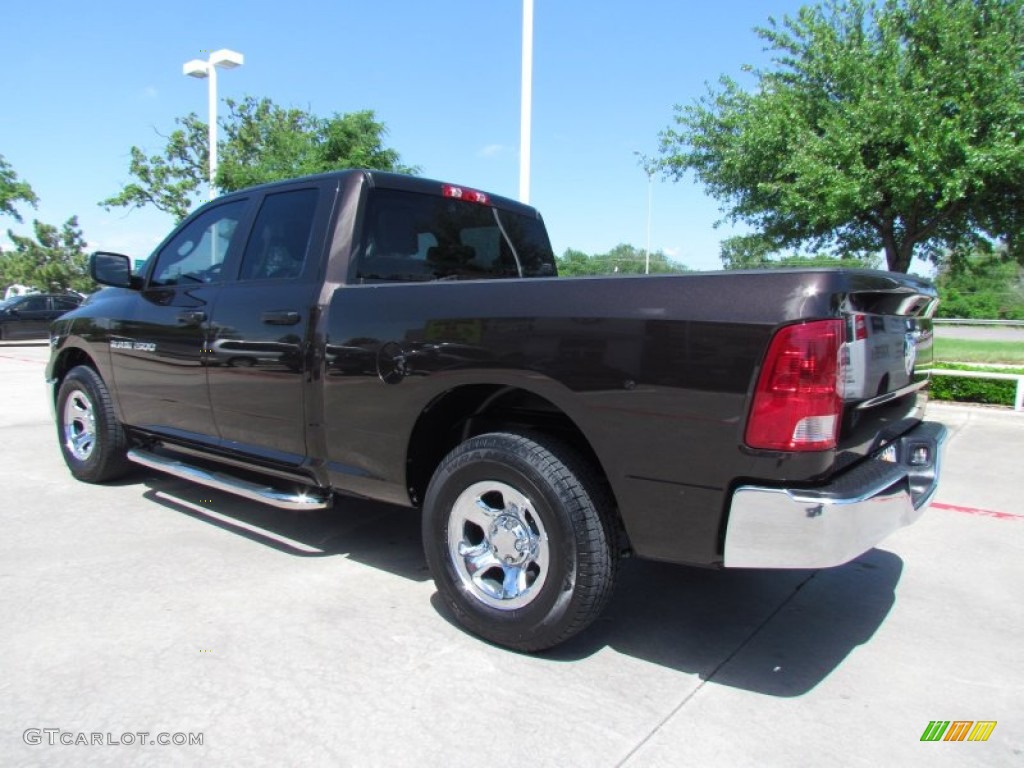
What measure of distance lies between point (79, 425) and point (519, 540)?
4.16 metres

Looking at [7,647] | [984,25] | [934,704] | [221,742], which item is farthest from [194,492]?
[984,25]

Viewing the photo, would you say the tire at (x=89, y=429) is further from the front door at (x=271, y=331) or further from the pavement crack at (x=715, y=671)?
the pavement crack at (x=715, y=671)

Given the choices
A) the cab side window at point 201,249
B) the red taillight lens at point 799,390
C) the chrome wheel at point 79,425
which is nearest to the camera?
the red taillight lens at point 799,390

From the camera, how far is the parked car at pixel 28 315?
70.7 ft

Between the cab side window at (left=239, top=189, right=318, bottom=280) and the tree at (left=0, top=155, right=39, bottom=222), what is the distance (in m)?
29.8

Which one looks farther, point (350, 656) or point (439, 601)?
point (439, 601)

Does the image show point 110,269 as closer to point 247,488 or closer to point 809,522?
point 247,488

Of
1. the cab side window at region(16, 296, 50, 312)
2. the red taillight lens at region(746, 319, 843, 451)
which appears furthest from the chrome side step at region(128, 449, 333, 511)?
the cab side window at region(16, 296, 50, 312)

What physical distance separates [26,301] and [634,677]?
82.5 ft

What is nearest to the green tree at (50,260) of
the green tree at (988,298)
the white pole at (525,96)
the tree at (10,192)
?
the tree at (10,192)

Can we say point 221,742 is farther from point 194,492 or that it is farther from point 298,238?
point 194,492

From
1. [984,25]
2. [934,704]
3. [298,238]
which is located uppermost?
[984,25]

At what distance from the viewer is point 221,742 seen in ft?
7.59

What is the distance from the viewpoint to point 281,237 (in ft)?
12.7
